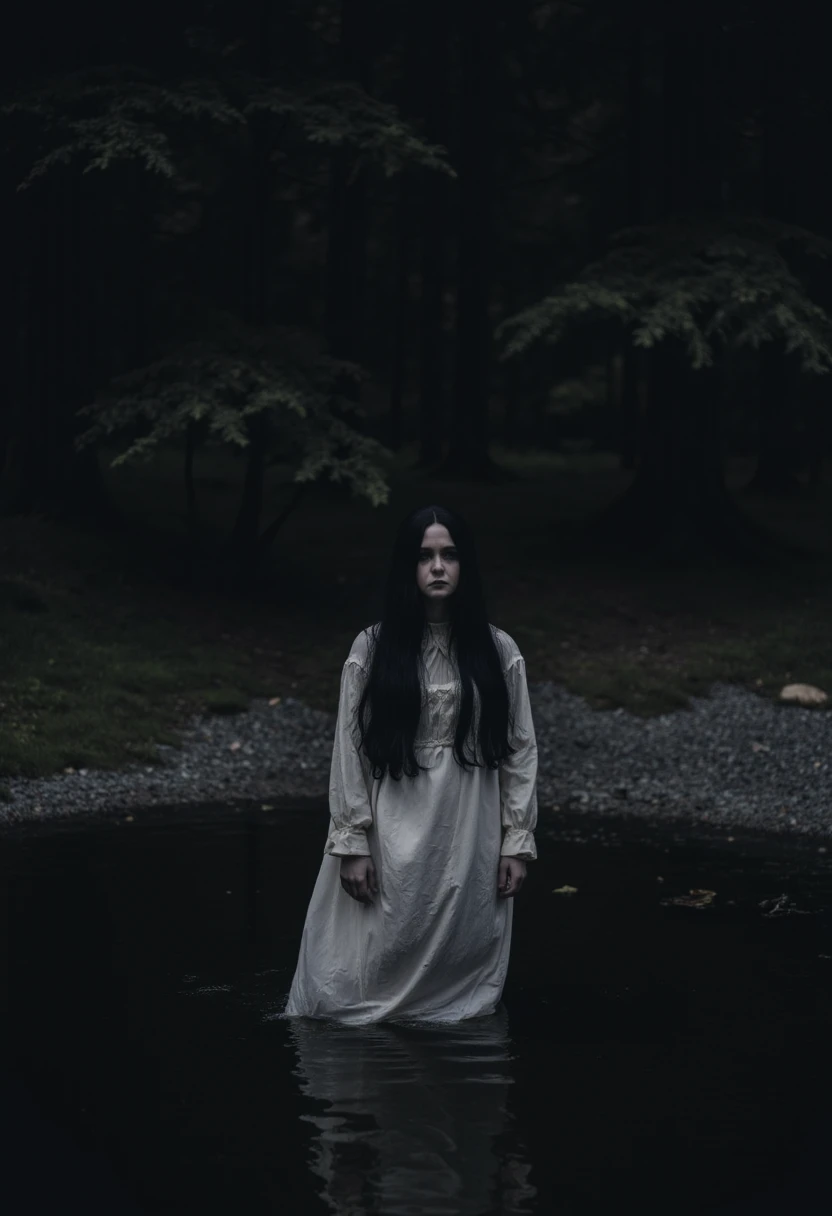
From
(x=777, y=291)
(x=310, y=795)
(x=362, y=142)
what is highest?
(x=362, y=142)

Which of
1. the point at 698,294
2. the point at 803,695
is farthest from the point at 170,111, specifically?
the point at 803,695

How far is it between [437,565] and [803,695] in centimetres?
995

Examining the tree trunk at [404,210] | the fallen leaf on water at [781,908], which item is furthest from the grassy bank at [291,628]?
the tree trunk at [404,210]

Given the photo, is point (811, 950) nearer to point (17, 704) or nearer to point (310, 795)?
point (310, 795)

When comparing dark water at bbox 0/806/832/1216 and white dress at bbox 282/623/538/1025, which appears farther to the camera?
white dress at bbox 282/623/538/1025

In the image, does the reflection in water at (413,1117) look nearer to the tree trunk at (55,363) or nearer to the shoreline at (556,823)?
the shoreline at (556,823)

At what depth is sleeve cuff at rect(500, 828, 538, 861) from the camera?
22.5 feet

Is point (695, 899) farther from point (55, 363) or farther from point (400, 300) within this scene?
point (400, 300)

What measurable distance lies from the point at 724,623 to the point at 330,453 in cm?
517

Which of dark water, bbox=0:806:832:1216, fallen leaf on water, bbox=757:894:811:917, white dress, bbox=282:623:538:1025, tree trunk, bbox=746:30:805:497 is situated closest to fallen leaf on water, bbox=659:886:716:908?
dark water, bbox=0:806:832:1216

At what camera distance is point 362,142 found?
17266 millimetres

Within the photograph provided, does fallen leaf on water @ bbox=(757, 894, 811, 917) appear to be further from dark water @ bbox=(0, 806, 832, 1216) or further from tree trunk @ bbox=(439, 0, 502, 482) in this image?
tree trunk @ bbox=(439, 0, 502, 482)

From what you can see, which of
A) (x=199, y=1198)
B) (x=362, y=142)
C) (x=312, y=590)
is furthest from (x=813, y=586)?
(x=199, y=1198)

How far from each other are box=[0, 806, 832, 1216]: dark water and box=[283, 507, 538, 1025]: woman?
262mm
